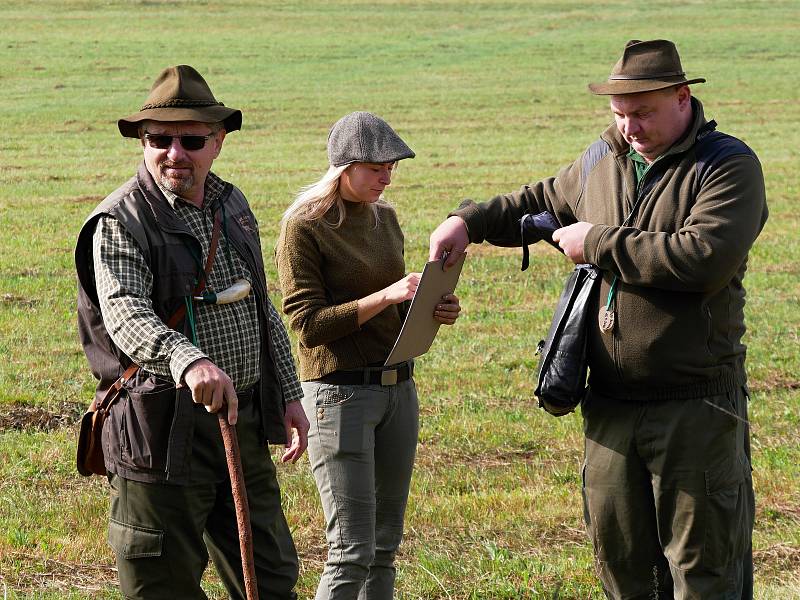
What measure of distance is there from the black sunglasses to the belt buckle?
1.17 metres

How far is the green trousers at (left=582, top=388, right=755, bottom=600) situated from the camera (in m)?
4.46

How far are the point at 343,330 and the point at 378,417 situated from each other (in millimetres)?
377

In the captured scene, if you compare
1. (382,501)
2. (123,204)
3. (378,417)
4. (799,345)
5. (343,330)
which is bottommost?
(799,345)

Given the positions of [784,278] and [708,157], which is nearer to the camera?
[708,157]

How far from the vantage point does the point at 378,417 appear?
490cm

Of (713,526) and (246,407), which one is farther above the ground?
(246,407)

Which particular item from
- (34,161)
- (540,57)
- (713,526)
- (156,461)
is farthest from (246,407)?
(540,57)

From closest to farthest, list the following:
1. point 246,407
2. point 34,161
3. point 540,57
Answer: point 246,407 → point 34,161 → point 540,57

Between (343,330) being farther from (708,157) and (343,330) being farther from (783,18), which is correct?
(783,18)

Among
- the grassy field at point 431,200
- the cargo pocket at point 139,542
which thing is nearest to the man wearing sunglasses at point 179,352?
the cargo pocket at point 139,542

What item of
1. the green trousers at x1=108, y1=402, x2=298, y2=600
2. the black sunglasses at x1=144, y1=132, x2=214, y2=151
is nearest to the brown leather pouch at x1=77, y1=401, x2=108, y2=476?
→ the green trousers at x1=108, y1=402, x2=298, y2=600

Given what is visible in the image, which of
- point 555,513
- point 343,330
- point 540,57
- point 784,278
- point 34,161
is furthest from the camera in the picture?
point 540,57

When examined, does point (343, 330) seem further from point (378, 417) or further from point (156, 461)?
point (156, 461)

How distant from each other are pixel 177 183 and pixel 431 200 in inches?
533
